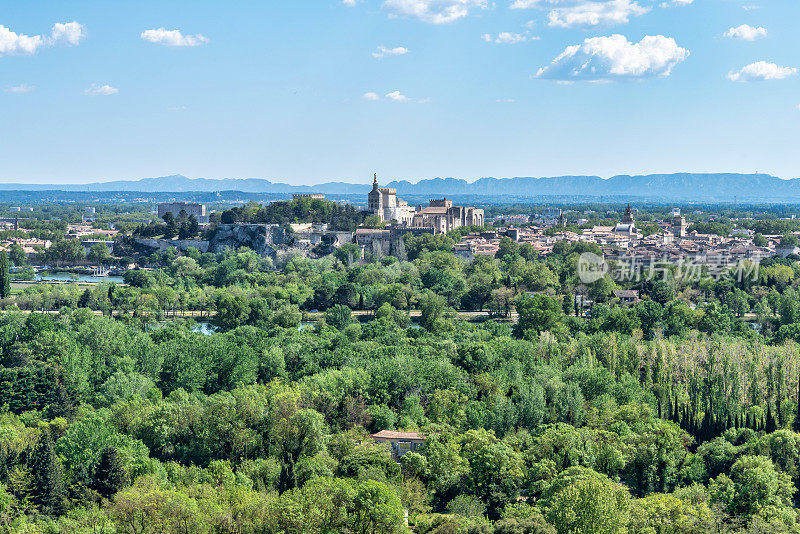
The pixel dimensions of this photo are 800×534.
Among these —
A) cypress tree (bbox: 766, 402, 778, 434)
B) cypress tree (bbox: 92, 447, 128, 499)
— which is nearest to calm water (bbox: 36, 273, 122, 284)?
cypress tree (bbox: 92, 447, 128, 499)

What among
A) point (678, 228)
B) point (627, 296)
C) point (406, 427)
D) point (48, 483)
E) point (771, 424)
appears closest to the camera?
point (48, 483)

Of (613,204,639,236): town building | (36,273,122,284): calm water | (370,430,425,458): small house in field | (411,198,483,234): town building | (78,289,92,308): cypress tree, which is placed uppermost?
(411,198,483,234): town building

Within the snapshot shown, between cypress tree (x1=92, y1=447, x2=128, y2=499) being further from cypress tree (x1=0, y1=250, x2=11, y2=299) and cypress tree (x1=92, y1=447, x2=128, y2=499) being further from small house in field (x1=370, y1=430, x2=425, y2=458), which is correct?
cypress tree (x1=0, y1=250, x2=11, y2=299)

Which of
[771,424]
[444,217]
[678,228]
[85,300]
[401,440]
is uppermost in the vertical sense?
[444,217]

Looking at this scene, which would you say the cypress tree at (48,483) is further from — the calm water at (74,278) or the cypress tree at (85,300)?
the calm water at (74,278)

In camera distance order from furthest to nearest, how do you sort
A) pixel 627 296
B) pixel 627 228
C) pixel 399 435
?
pixel 627 228, pixel 627 296, pixel 399 435

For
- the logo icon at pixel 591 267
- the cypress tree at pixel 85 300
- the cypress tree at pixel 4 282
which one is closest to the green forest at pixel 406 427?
the cypress tree at pixel 85 300
